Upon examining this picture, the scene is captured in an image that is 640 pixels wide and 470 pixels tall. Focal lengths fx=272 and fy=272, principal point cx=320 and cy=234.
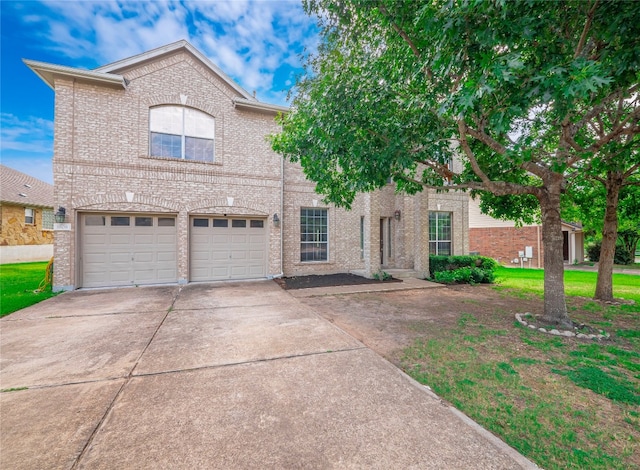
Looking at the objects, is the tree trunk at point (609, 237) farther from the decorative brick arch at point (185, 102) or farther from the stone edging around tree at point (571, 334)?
the decorative brick arch at point (185, 102)

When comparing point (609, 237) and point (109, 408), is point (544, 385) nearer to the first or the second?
point (109, 408)

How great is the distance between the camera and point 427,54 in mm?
4340

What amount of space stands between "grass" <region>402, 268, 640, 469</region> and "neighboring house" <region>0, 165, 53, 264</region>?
70.8 feet

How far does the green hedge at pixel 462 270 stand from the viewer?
10508 mm

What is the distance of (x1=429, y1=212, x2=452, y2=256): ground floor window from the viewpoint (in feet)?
42.7

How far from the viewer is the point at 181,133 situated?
9.86 metres

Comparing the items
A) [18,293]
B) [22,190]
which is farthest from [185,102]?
[22,190]

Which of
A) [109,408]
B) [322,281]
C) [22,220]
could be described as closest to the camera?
[109,408]

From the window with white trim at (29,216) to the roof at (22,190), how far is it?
398 millimetres

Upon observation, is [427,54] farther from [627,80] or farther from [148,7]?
[148,7]

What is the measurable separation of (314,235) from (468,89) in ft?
29.0

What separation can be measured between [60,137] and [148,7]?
4794 millimetres

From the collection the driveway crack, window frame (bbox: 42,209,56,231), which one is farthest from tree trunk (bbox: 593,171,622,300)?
window frame (bbox: 42,209,56,231)

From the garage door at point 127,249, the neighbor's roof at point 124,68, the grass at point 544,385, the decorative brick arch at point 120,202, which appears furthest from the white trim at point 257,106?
the grass at point 544,385
